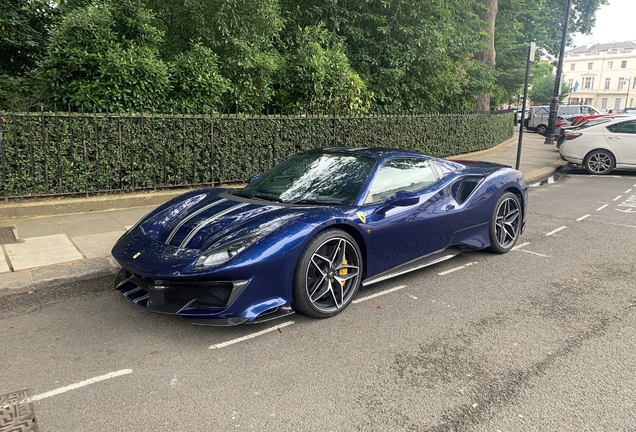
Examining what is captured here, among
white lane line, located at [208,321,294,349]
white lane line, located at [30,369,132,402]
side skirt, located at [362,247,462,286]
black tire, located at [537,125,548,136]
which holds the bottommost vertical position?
black tire, located at [537,125,548,136]

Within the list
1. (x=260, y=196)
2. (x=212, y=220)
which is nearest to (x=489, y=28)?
(x=260, y=196)

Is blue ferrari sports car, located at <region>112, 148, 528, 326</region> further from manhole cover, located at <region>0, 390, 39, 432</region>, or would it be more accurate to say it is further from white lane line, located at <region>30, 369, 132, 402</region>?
manhole cover, located at <region>0, 390, 39, 432</region>

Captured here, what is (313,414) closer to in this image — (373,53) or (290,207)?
(290,207)

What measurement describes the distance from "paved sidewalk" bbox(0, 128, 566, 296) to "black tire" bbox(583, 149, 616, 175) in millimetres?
11284

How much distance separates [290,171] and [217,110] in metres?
4.24

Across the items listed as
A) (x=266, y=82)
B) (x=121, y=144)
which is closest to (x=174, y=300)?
(x=121, y=144)

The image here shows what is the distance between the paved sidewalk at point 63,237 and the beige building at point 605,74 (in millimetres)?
106303

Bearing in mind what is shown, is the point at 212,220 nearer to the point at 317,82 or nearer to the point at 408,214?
the point at 408,214

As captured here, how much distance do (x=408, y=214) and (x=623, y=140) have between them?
11.2m

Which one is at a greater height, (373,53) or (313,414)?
(373,53)

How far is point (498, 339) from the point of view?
3.46 m

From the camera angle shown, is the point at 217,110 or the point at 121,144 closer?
the point at 121,144

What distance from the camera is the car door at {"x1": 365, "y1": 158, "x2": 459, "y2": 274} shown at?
4.11 metres

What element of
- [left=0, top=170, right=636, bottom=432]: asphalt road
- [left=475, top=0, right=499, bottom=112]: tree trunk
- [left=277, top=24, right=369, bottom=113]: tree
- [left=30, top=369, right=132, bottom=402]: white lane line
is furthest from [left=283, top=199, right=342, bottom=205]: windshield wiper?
[left=475, top=0, right=499, bottom=112]: tree trunk
